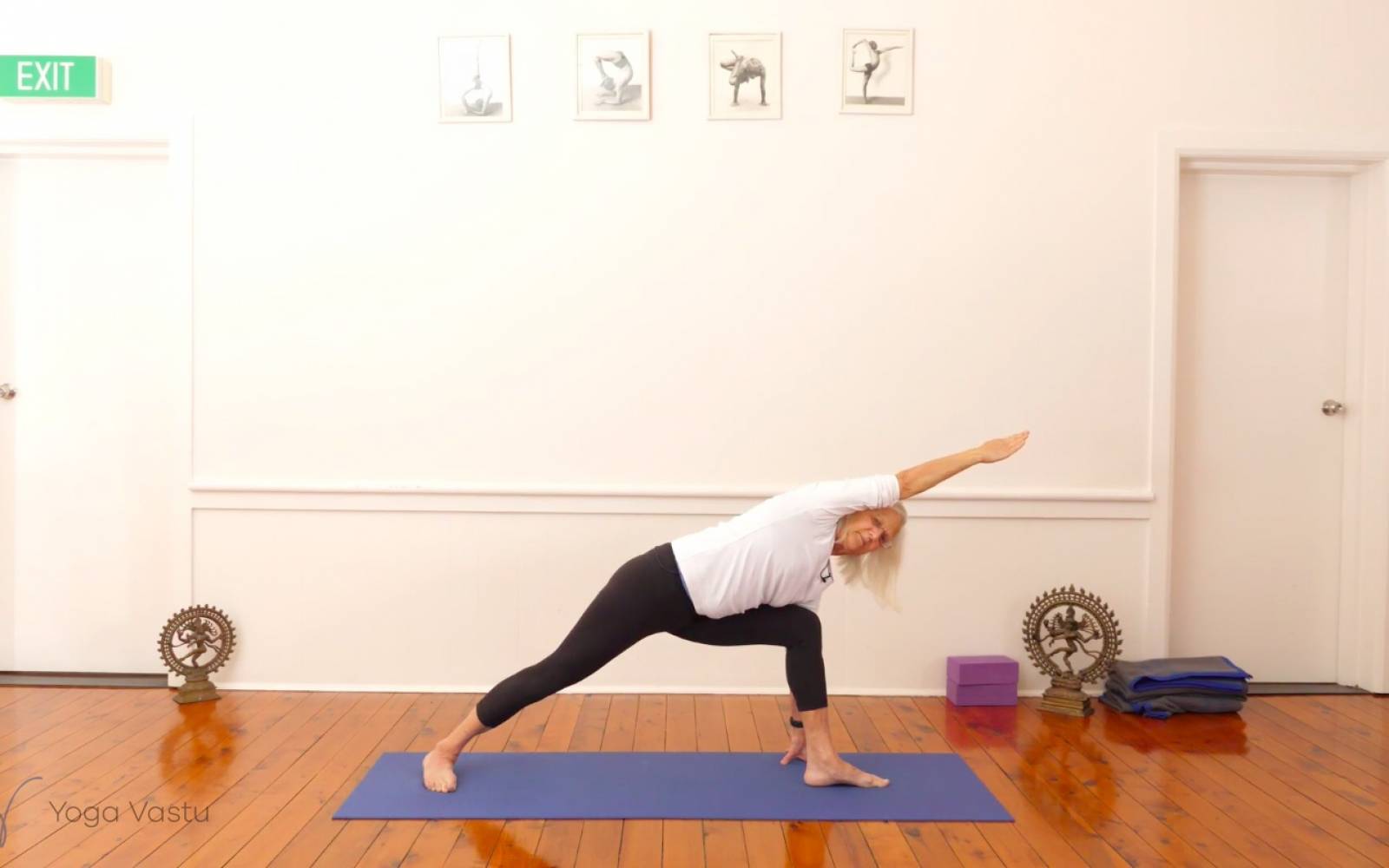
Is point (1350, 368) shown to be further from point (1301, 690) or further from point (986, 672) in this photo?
point (986, 672)

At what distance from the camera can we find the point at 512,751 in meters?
3.45

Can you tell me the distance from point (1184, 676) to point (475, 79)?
3431 millimetres

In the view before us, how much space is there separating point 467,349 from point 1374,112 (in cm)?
361

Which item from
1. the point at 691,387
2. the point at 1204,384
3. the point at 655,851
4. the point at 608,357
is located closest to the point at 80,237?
the point at 608,357

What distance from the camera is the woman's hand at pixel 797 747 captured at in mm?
3320

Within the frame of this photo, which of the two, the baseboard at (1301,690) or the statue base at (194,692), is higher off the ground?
the statue base at (194,692)

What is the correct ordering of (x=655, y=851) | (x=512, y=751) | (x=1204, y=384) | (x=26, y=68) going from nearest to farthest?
(x=655, y=851) < (x=512, y=751) < (x=26, y=68) < (x=1204, y=384)

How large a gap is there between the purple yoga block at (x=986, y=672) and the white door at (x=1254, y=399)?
0.84 m

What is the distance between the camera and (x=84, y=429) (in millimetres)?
4348

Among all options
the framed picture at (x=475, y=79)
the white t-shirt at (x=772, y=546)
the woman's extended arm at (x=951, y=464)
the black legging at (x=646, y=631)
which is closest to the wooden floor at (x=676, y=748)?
the black legging at (x=646, y=631)

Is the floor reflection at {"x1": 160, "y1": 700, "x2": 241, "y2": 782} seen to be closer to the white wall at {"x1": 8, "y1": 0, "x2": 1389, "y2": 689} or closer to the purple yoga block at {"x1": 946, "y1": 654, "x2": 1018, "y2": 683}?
the white wall at {"x1": 8, "y1": 0, "x2": 1389, "y2": 689}

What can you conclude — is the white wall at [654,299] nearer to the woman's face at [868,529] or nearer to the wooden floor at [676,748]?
the wooden floor at [676,748]

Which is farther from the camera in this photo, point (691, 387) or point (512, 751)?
point (691, 387)

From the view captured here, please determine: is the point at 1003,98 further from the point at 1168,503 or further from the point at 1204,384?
the point at 1168,503
